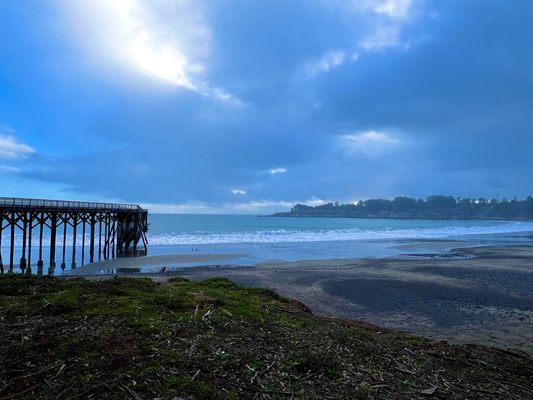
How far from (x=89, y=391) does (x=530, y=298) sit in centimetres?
1819

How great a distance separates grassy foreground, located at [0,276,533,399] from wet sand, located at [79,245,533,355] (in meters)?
4.26

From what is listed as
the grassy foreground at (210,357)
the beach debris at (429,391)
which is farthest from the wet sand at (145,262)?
the beach debris at (429,391)

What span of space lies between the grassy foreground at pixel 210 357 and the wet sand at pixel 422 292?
4.26 meters

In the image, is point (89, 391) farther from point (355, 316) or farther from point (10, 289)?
point (355, 316)

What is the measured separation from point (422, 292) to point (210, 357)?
1475cm

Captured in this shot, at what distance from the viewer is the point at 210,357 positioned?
5375mm

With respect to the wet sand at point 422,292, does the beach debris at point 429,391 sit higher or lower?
higher

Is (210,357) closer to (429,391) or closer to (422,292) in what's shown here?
(429,391)

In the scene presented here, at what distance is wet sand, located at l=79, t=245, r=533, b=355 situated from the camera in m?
11.8

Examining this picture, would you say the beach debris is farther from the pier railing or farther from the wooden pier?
the pier railing

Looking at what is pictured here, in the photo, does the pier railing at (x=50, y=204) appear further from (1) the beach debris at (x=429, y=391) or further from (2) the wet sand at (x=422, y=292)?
(1) the beach debris at (x=429, y=391)

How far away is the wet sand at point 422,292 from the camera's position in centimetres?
1180

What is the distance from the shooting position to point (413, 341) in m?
8.02

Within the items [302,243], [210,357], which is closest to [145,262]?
[302,243]
